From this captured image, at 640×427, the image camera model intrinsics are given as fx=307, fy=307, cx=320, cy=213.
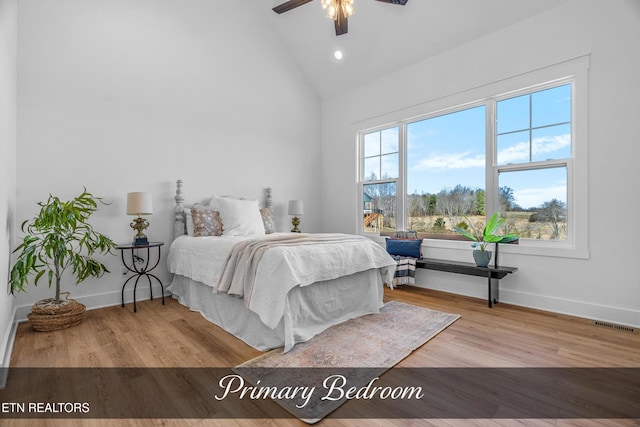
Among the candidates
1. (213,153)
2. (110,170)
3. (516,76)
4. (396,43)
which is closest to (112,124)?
(110,170)

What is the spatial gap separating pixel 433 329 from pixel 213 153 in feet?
Result: 11.3

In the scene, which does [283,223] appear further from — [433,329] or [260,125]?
[433,329]

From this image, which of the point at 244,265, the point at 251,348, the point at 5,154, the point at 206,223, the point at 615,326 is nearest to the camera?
the point at 5,154

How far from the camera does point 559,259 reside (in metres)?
3.12

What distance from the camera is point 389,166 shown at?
478cm

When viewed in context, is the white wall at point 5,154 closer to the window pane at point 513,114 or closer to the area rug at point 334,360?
the area rug at point 334,360

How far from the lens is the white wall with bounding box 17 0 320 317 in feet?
9.87

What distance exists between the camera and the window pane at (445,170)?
384 cm

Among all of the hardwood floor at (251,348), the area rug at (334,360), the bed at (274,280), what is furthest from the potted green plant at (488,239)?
the bed at (274,280)

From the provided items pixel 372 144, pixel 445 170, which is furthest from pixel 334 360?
pixel 372 144

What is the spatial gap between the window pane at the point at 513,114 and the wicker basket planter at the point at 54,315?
15.8ft

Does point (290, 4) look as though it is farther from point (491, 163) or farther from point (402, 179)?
point (491, 163)

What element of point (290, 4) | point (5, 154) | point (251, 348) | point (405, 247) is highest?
point (290, 4)

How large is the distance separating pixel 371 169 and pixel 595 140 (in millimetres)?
2758
